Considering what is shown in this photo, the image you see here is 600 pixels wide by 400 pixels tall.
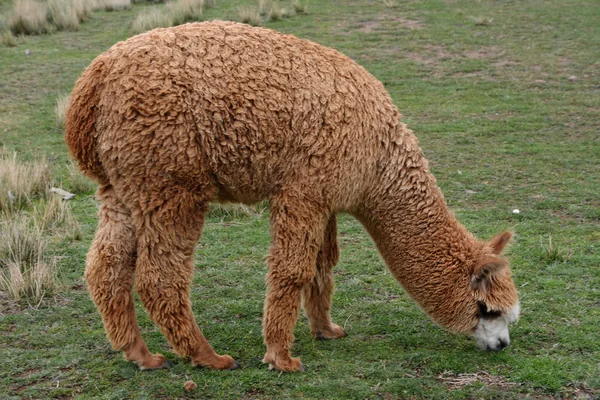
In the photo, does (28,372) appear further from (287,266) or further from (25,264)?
(287,266)

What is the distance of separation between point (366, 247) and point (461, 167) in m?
2.80

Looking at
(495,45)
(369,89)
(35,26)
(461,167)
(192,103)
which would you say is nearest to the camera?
(192,103)

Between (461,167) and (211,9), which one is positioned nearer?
(461,167)

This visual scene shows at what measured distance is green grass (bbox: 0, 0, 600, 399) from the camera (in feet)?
17.7

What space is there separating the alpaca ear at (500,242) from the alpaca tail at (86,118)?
275 cm

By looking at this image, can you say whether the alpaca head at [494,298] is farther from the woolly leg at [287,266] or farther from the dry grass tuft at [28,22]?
the dry grass tuft at [28,22]

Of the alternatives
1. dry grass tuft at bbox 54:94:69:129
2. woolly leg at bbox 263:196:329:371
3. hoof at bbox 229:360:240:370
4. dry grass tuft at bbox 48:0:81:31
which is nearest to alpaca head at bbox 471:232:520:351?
woolly leg at bbox 263:196:329:371

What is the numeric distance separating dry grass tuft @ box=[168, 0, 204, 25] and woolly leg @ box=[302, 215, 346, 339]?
12.4 meters

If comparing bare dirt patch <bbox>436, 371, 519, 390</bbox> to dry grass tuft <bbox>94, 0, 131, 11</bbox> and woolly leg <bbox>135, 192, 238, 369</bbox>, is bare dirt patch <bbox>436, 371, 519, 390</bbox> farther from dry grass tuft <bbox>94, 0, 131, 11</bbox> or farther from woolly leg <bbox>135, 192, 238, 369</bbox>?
dry grass tuft <bbox>94, 0, 131, 11</bbox>

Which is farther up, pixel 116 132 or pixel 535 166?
pixel 116 132

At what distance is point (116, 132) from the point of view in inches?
201

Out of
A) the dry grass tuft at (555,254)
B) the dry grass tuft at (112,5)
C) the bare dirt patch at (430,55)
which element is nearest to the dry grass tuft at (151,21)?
the dry grass tuft at (112,5)

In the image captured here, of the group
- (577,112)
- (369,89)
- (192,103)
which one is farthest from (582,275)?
(577,112)

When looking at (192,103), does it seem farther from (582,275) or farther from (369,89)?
(582,275)
